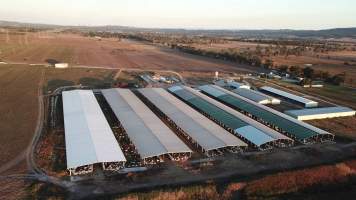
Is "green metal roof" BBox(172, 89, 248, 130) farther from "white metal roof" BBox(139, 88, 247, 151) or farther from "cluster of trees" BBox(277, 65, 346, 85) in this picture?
"cluster of trees" BBox(277, 65, 346, 85)

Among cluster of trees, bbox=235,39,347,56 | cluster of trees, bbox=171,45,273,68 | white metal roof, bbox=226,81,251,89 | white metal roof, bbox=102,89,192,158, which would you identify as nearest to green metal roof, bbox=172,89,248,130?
white metal roof, bbox=102,89,192,158

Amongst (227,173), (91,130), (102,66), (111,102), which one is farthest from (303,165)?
(102,66)

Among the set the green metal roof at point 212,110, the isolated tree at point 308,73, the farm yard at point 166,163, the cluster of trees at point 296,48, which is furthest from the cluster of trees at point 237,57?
the green metal roof at point 212,110

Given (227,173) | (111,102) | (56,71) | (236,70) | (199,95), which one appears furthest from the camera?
(236,70)

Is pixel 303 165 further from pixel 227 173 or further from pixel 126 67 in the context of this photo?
pixel 126 67

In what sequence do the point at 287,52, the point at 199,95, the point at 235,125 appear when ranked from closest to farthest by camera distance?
1. the point at 235,125
2. the point at 199,95
3. the point at 287,52

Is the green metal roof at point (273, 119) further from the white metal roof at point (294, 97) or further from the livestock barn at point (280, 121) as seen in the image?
the white metal roof at point (294, 97)
